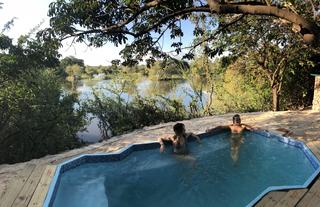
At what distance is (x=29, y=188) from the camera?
636cm

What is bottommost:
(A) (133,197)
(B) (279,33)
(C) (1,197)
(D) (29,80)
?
(A) (133,197)

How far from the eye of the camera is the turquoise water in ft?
23.0

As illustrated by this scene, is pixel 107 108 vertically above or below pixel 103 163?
above

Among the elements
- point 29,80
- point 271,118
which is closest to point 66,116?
point 29,80

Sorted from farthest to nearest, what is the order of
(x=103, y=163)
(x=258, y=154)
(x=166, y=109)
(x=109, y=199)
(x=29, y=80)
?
1. (x=166, y=109)
2. (x=29, y=80)
3. (x=258, y=154)
4. (x=103, y=163)
5. (x=109, y=199)

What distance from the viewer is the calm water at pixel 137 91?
560 inches

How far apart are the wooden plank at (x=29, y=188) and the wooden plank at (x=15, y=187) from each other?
0.23 ft

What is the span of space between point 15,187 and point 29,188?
0.94 ft

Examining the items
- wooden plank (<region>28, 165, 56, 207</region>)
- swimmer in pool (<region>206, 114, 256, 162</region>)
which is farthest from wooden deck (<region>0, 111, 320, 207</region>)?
swimmer in pool (<region>206, 114, 256, 162</region>)

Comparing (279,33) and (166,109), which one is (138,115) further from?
(279,33)

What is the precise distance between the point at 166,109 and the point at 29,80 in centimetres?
563

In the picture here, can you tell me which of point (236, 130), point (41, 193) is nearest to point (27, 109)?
point (41, 193)

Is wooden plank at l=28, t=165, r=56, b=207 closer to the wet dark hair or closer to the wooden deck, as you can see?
the wooden deck

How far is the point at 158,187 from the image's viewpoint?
784cm
